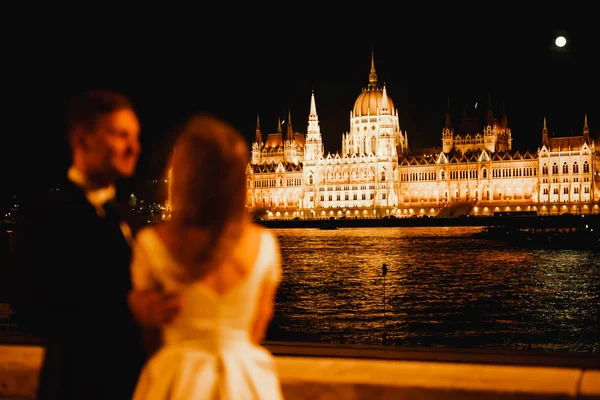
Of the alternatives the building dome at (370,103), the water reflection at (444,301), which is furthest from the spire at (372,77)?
the water reflection at (444,301)

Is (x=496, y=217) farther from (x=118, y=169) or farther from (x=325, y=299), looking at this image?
(x=118, y=169)

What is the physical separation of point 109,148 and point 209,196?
324mm

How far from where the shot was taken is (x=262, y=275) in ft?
4.86

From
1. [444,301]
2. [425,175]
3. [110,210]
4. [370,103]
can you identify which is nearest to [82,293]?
[110,210]

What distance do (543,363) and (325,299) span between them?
17.4 metres

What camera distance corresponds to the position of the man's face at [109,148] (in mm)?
1614

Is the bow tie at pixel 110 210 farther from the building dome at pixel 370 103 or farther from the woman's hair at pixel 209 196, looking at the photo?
the building dome at pixel 370 103

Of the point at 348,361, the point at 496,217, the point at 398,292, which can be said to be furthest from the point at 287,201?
the point at 348,361

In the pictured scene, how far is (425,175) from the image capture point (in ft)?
258

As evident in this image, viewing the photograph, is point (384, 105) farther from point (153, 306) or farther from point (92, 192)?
point (153, 306)

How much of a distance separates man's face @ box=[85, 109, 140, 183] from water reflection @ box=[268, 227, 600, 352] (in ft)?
40.7

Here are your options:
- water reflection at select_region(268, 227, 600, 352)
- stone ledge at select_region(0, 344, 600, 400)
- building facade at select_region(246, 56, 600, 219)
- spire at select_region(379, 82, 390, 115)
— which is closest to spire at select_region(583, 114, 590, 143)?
building facade at select_region(246, 56, 600, 219)

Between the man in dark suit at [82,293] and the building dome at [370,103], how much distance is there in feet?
290

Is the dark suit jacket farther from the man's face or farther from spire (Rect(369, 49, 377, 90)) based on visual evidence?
spire (Rect(369, 49, 377, 90))
